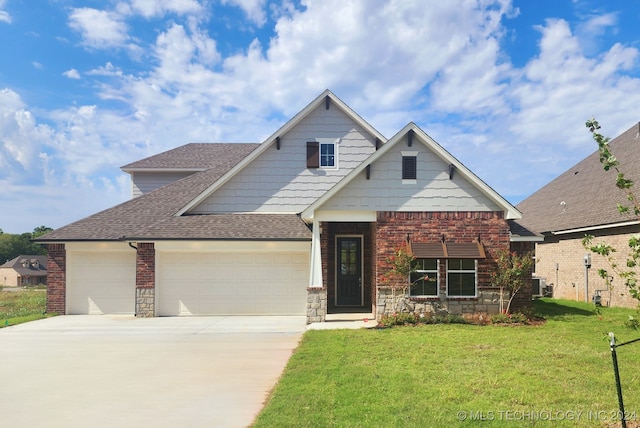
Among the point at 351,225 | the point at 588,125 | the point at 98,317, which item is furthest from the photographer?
the point at 351,225

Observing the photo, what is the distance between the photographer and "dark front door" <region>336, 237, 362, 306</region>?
16.1 m

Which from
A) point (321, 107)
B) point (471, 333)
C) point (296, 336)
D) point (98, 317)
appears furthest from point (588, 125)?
point (98, 317)

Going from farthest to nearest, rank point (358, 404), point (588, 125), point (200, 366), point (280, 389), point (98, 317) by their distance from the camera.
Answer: point (98, 317), point (200, 366), point (280, 389), point (358, 404), point (588, 125)

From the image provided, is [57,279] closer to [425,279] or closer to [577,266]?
[425,279]

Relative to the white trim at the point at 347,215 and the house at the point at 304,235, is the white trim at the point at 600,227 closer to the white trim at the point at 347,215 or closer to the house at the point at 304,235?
the house at the point at 304,235

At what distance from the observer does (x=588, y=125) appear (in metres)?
5.21

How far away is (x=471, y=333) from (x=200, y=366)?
264 inches

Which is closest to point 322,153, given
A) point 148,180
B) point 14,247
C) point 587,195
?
point 148,180

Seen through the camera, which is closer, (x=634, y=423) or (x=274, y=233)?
(x=634, y=423)

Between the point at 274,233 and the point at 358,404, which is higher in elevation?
the point at 274,233

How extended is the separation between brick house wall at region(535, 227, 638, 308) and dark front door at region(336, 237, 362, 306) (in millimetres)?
7813

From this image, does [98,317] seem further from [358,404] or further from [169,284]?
[358,404]

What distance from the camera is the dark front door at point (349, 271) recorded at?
16.1 metres

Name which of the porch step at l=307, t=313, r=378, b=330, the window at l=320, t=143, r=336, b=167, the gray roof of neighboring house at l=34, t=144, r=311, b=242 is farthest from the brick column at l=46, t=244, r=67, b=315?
the window at l=320, t=143, r=336, b=167
